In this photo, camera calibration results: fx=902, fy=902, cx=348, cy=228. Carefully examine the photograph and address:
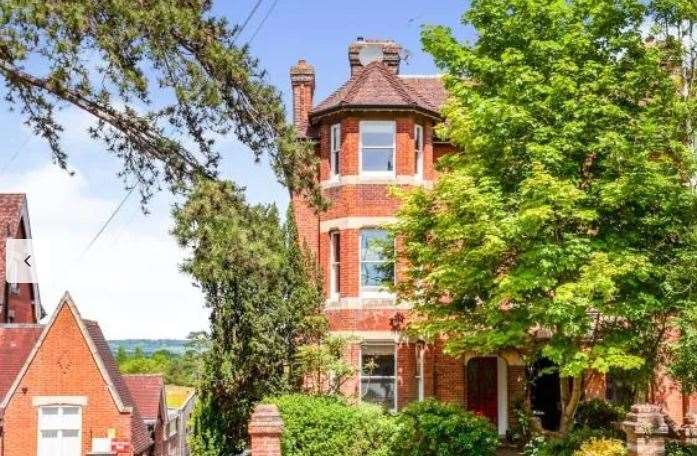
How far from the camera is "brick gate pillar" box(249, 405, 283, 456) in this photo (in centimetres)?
1820

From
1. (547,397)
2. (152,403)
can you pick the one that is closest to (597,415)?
(547,397)

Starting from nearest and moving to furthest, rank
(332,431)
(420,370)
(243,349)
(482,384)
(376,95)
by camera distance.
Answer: (332,431) < (243,349) < (420,370) < (376,95) < (482,384)

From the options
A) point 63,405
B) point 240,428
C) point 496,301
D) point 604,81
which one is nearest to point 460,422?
point 496,301

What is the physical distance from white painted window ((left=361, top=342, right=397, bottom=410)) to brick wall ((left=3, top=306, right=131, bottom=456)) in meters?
10.2

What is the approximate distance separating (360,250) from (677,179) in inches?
383

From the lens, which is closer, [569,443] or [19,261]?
[569,443]

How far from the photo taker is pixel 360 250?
2734 centimetres

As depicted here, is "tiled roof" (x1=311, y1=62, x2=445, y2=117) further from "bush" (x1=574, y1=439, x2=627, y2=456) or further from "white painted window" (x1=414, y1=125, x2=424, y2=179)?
"bush" (x1=574, y1=439, x2=627, y2=456)

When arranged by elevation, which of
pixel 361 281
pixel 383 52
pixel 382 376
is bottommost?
pixel 382 376

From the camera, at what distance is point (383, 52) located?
3092 centimetres

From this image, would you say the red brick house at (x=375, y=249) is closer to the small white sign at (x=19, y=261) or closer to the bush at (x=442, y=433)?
the bush at (x=442, y=433)

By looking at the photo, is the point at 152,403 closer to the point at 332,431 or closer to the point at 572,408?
the point at 332,431

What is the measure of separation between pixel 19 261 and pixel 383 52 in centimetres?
1771

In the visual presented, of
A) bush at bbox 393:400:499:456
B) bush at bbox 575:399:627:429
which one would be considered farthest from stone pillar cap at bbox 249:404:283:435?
bush at bbox 575:399:627:429
